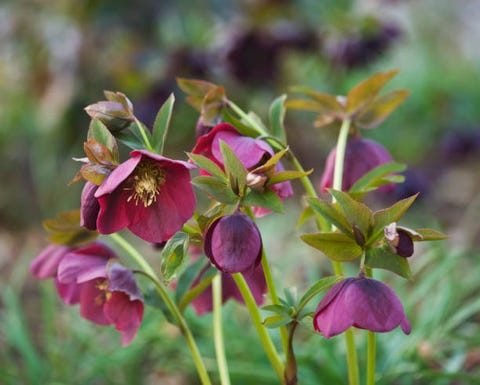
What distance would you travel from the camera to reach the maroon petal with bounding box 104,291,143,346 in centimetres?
70

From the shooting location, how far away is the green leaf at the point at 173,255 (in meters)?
0.59

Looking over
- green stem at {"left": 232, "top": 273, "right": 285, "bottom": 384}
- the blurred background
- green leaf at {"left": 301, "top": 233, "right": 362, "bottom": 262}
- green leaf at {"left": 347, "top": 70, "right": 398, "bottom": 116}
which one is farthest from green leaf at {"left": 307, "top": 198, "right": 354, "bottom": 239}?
the blurred background

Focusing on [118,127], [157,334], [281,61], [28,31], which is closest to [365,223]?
[118,127]

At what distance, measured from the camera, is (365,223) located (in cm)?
59

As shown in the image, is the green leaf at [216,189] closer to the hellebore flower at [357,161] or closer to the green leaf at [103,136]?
the green leaf at [103,136]

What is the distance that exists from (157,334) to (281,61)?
1.42 metres

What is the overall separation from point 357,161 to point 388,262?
0.21 meters

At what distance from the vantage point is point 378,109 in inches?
31.6

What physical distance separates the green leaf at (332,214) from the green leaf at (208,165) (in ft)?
0.25

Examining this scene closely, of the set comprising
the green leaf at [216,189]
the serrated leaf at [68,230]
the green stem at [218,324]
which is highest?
the green leaf at [216,189]

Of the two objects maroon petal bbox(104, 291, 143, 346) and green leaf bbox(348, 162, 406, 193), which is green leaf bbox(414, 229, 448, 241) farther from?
maroon petal bbox(104, 291, 143, 346)

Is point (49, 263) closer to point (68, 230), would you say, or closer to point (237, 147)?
point (68, 230)

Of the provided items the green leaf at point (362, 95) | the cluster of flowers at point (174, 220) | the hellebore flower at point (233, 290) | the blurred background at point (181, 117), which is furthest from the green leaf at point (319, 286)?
the blurred background at point (181, 117)

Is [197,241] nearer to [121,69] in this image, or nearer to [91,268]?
[91,268]
